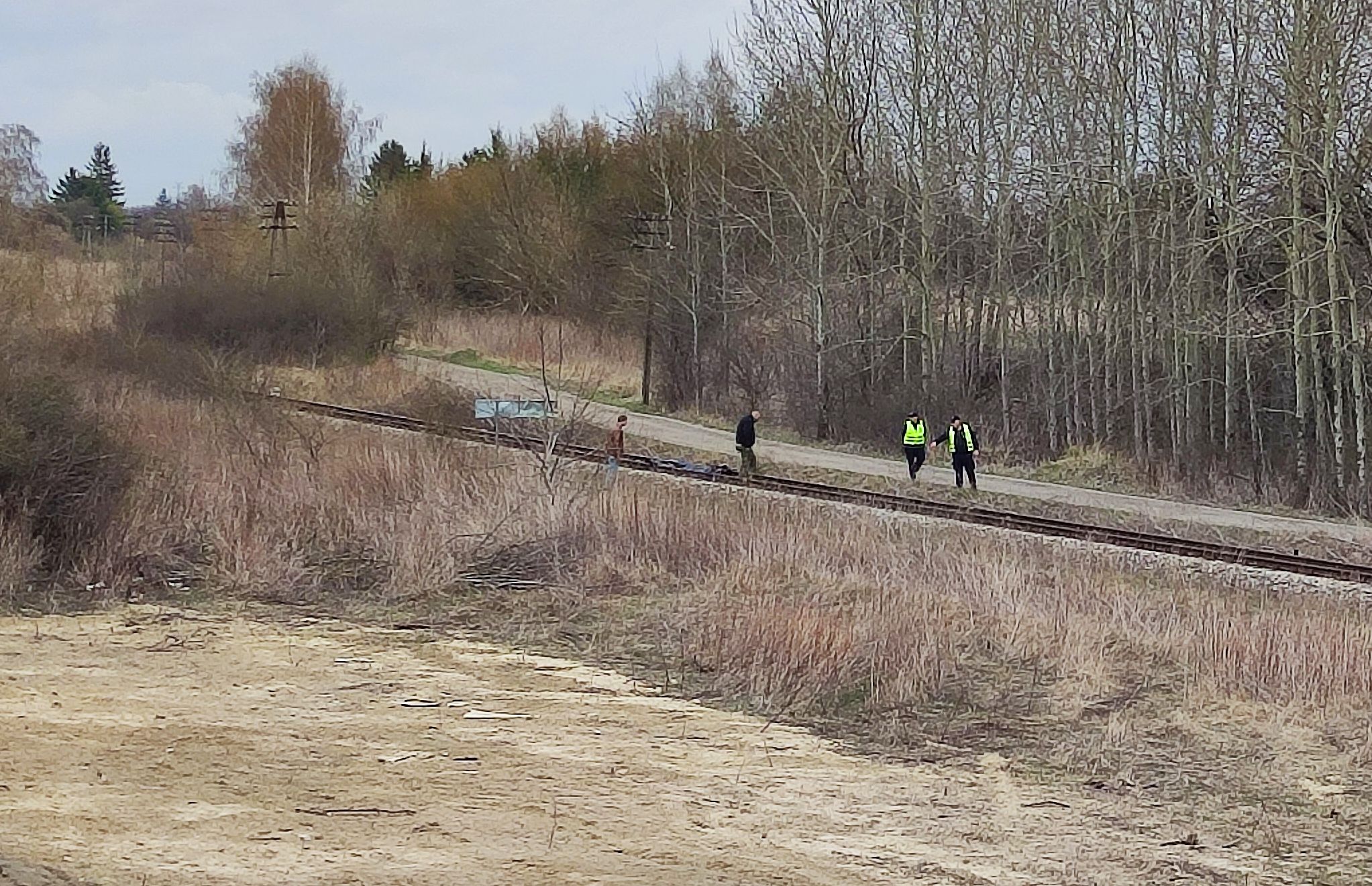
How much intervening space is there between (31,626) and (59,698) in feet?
10.0

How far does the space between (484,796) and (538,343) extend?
110 feet

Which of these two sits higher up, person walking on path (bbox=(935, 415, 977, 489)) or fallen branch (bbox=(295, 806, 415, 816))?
person walking on path (bbox=(935, 415, 977, 489))

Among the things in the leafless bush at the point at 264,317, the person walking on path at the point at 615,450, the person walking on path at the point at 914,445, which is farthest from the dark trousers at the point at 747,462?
the leafless bush at the point at 264,317

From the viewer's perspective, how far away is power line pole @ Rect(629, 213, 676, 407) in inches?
1510

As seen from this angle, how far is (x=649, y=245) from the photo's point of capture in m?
42.2

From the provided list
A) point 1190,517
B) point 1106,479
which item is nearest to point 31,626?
point 1190,517

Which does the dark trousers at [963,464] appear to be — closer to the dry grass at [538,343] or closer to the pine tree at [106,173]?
the dry grass at [538,343]

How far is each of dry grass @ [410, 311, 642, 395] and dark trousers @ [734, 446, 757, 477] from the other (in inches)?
484

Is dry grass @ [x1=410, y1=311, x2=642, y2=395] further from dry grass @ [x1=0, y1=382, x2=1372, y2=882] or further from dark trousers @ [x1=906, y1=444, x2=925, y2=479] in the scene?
dry grass @ [x1=0, y1=382, x2=1372, y2=882]

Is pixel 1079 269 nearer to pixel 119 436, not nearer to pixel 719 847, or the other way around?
pixel 119 436

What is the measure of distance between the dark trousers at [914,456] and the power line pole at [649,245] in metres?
12.9

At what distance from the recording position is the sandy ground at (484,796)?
22.0 feet

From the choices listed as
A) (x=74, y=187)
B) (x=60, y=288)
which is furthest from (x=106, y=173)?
(x=60, y=288)

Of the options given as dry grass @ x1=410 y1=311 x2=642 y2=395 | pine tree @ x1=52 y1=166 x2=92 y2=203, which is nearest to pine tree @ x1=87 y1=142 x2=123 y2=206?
pine tree @ x1=52 y1=166 x2=92 y2=203
